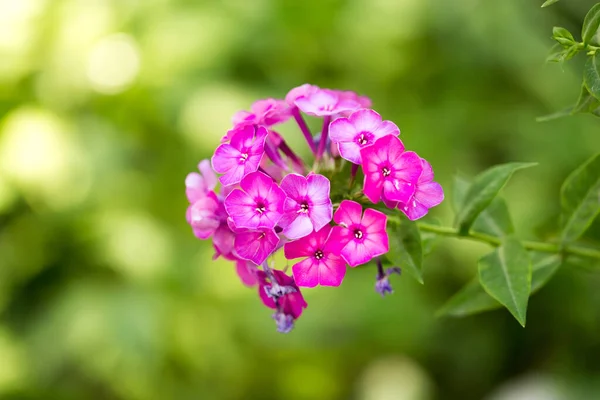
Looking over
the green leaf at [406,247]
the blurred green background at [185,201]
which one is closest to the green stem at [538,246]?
the green leaf at [406,247]

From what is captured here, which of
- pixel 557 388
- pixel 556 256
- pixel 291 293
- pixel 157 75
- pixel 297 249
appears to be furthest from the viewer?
pixel 157 75

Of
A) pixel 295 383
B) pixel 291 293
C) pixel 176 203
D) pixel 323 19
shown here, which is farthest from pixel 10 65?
pixel 291 293

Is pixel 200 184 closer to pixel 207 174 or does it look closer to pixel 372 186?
pixel 207 174

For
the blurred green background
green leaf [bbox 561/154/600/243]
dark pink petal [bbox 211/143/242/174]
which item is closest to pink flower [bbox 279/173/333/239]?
dark pink petal [bbox 211/143/242/174]

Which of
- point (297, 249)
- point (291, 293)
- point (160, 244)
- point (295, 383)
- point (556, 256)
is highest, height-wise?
point (297, 249)

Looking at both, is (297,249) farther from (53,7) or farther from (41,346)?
(53,7)

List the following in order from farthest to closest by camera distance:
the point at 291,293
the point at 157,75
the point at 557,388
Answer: the point at 157,75, the point at 557,388, the point at 291,293

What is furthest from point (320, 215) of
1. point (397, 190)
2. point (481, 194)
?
point (481, 194)
